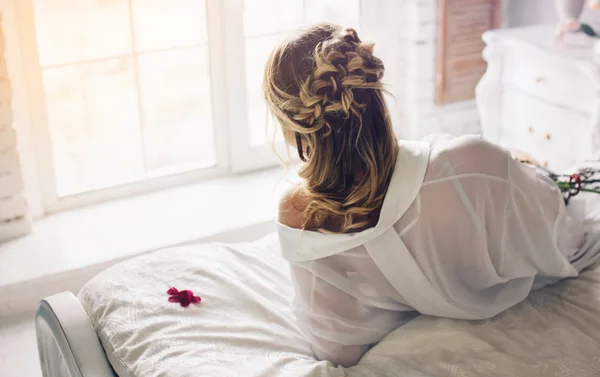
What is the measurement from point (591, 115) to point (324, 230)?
5.12ft

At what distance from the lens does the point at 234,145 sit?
3271 millimetres

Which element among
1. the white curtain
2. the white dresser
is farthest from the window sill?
the white dresser

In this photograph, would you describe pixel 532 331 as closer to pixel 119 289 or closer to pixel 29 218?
pixel 119 289

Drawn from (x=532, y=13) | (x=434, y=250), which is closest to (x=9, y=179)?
(x=434, y=250)

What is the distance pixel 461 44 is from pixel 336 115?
2014 mm

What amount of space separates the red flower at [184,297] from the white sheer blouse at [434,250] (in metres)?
0.24

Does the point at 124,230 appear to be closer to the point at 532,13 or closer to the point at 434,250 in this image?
the point at 434,250

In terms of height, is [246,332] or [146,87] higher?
[146,87]

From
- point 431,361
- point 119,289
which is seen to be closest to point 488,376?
point 431,361

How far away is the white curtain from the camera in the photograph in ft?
8.66

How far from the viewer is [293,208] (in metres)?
1.61

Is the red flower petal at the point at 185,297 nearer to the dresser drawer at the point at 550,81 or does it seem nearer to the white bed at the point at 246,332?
the white bed at the point at 246,332

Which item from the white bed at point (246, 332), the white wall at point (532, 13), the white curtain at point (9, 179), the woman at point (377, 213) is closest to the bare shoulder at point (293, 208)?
the woman at point (377, 213)

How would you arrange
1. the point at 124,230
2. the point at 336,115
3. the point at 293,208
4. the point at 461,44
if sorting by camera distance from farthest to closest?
the point at 461,44 < the point at 124,230 < the point at 293,208 < the point at 336,115
